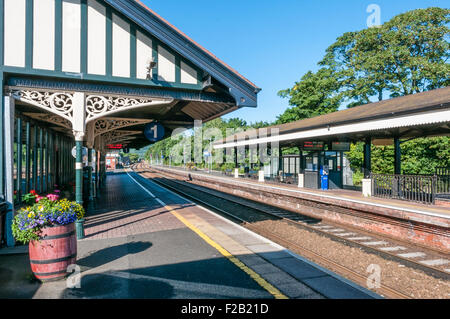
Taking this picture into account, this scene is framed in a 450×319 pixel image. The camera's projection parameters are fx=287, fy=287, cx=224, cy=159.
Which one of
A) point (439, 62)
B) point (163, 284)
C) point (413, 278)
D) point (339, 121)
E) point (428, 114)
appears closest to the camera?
point (163, 284)

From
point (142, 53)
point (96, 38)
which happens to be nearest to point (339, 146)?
point (142, 53)

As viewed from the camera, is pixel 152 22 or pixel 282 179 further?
pixel 282 179

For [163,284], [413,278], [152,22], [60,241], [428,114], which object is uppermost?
[152,22]

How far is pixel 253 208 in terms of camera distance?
47.5 feet

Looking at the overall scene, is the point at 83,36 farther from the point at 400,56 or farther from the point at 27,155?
the point at 400,56

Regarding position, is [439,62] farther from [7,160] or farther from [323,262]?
[7,160]

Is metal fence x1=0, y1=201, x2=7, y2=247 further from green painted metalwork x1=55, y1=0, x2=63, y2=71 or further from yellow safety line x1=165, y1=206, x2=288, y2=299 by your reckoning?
yellow safety line x1=165, y1=206, x2=288, y2=299

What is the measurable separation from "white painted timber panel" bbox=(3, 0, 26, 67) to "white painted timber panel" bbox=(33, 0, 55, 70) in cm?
25

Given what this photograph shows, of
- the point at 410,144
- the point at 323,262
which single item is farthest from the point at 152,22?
the point at 410,144

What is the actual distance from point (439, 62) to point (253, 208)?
2499 cm

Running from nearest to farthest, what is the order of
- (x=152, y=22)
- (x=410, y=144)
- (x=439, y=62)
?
1. (x=152, y=22)
2. (x=410, y=144)
3. (x=439, y=62)

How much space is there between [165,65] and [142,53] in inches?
26.9

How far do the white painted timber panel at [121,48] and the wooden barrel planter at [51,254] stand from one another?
4524 mm

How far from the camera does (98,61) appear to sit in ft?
24.5
